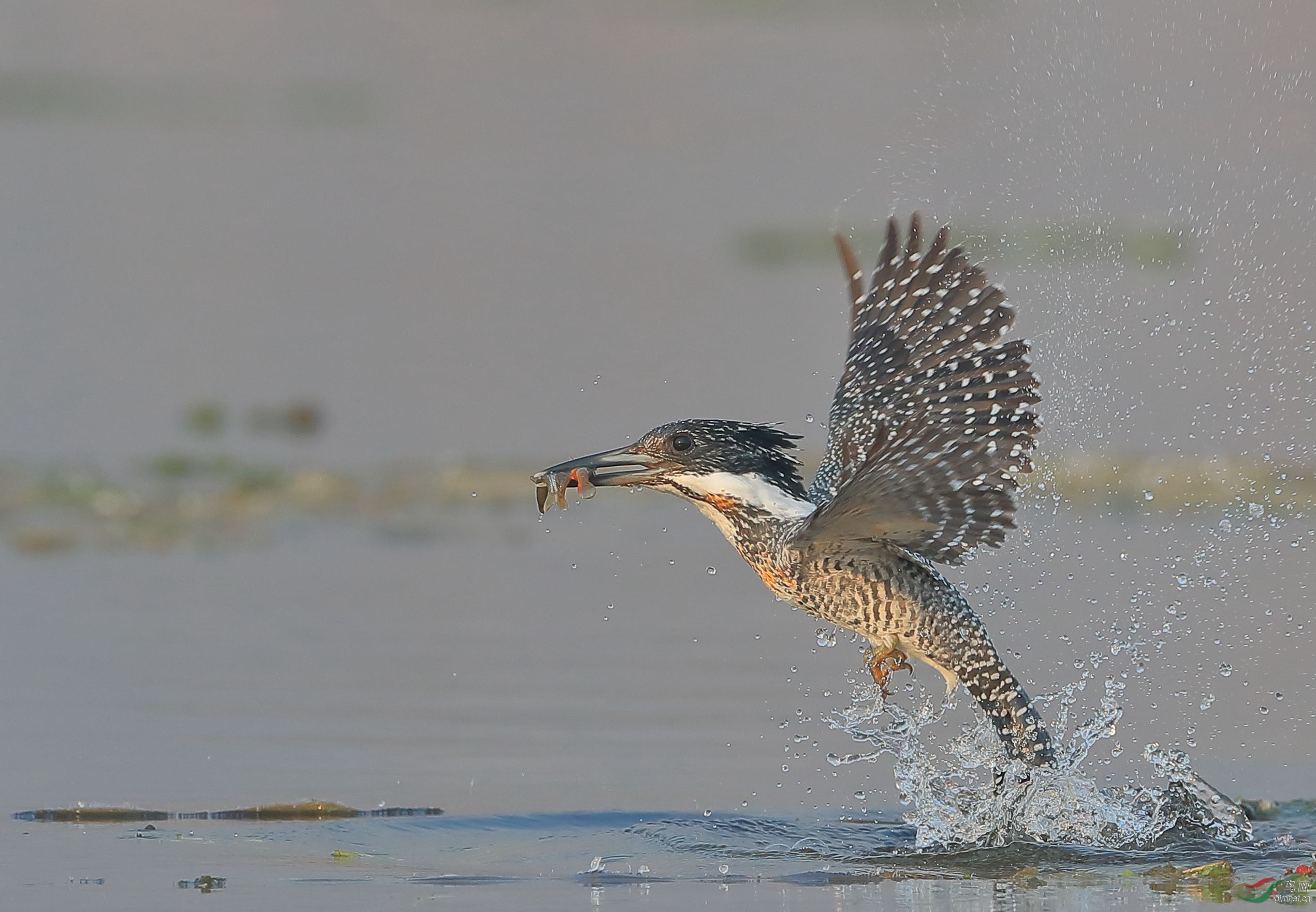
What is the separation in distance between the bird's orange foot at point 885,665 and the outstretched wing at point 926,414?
0.47 metres

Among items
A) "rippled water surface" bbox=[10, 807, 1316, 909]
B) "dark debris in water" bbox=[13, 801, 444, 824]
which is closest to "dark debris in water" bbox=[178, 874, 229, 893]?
"rippled water surface" bbox=[10, 807, 1316, 909]

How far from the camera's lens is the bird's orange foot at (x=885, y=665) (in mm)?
7543

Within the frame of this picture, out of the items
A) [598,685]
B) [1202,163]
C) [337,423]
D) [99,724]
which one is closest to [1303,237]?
[1202,163]

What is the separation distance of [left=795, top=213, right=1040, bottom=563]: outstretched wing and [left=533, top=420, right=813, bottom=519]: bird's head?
21cm

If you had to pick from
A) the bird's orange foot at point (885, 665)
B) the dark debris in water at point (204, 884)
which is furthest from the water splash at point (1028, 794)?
the dark debris in water at point (204, 884)

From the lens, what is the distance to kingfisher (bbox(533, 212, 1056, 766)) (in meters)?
7.21

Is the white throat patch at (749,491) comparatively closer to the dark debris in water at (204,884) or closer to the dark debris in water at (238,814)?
the dark debris in water at (238,814)

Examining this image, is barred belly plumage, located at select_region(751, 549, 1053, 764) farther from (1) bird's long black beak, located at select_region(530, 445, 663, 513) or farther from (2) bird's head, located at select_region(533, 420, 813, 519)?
(1) bird's long black beak, located at select_region(530, 445, 663, 513)

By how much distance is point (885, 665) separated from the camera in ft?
24.9

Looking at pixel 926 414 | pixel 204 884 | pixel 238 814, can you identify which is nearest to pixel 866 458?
pixel 926 414

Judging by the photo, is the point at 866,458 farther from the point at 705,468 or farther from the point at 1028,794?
the point at 1028,794

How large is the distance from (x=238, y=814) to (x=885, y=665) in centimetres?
214

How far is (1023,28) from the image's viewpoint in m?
20.8

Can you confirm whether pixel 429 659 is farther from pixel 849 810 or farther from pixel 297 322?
pixel 297 322
